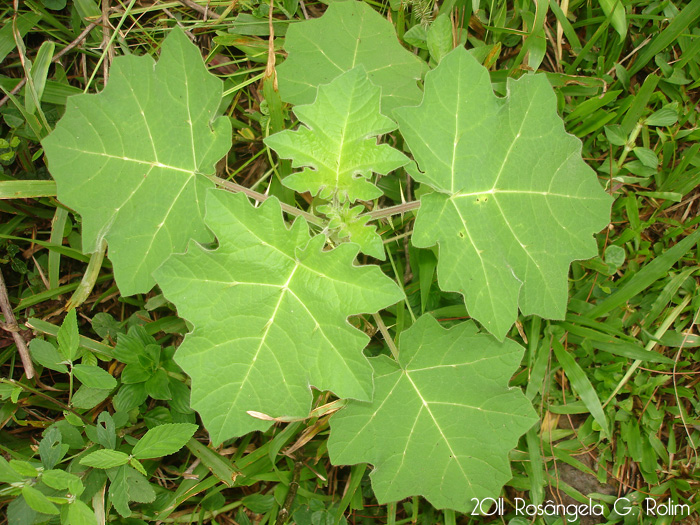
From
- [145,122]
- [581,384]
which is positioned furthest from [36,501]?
[581,384]

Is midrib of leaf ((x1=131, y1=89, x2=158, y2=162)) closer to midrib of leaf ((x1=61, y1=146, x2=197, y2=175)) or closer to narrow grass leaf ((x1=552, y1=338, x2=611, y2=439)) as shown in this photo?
midrib of leaf ((x1=61, y1=146, x2=197, y2=175))

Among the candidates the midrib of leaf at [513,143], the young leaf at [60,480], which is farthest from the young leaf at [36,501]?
the midrib of leaf at [513,143]

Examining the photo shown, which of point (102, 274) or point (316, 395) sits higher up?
point (102, 274)

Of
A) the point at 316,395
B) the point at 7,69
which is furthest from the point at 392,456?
the point at 7,69

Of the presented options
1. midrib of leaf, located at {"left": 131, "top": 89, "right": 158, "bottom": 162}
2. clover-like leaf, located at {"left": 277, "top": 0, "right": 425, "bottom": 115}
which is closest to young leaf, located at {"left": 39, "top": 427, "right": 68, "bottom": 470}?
midrib of leaf, located at {"left": 131, "top": 89, "right": 158, "bottom": 162}

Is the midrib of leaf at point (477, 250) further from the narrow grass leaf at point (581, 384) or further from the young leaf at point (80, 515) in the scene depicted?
the young leaf at point (80, 515)

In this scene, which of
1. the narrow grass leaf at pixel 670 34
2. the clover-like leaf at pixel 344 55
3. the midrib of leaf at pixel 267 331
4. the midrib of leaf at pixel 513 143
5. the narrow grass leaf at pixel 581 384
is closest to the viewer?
the midrib of leaf at pixel 267 331

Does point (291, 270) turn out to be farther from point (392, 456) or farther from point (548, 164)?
point (548, 164)

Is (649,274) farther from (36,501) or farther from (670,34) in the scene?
(36,501)

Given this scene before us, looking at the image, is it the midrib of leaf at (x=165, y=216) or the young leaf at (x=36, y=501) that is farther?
the midrib of leaf at (x=165, y=216)
